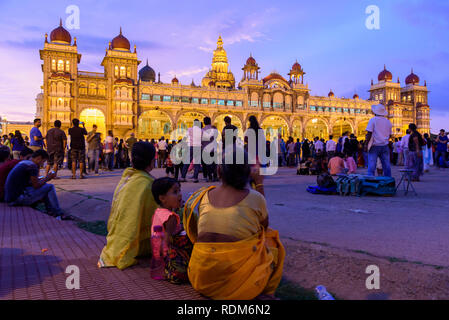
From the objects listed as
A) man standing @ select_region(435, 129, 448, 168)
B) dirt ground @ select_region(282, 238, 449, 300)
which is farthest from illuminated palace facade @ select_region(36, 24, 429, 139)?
dirt ground @ select_region(282, 238, 449, 300)

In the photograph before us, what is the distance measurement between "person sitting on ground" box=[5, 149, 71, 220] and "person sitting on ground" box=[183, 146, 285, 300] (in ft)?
12.0

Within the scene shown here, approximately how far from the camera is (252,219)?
1.98 meters

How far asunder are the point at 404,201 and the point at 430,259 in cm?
329

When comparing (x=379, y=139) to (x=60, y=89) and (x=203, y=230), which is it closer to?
(x=203, y=230)

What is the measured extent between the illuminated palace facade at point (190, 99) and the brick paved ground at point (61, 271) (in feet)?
105

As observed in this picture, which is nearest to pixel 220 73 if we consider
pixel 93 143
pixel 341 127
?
pixel 341 127

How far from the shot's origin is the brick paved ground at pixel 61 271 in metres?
2.11

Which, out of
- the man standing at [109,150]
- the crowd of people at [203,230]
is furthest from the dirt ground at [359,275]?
the man standing at [109,150]

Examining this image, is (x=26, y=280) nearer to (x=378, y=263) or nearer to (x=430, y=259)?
(x=378, y=263)

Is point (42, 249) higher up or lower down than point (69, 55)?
lower down

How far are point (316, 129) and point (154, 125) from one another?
2478 centimetres

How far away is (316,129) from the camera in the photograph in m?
50.9

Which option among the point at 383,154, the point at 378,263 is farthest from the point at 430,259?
the point at 383,154

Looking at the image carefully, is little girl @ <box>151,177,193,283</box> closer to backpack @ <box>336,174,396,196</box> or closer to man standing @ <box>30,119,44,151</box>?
backpack @ <box>336,174,396,196</box>
